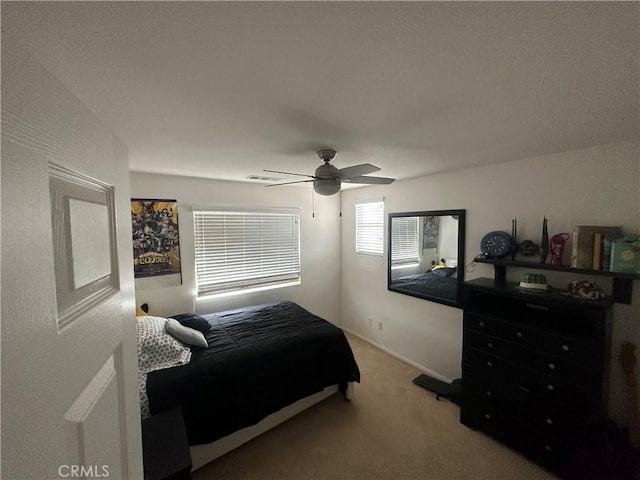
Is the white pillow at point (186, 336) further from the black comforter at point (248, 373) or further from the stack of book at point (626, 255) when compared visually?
the stack of book at point (626, 255)

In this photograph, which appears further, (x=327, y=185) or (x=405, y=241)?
(x=405, y=241)

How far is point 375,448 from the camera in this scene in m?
2.01

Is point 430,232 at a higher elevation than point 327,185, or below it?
below

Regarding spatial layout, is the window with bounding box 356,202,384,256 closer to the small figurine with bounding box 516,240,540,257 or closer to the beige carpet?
the small figurine with bounding box 516,240,540,257

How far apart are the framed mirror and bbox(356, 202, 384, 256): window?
21 cm

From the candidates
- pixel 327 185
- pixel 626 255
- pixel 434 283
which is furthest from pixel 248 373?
pixel 626 255

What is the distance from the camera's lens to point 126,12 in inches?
27.7

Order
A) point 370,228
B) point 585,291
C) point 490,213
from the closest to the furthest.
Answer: point 585,291
point 490,213
point 370,228

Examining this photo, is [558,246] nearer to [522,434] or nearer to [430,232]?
[430,232]

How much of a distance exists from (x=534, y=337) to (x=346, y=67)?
Answer: 86.9 inches

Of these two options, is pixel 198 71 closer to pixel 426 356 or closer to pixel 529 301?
pixel 529 301

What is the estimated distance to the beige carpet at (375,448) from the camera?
1811 mm

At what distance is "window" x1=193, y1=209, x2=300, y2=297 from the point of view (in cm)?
323

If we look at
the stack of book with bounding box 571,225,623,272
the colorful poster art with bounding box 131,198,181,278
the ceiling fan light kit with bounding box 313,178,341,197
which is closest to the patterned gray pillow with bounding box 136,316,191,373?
the colorful poster art with bounding box 131,198,181,278
